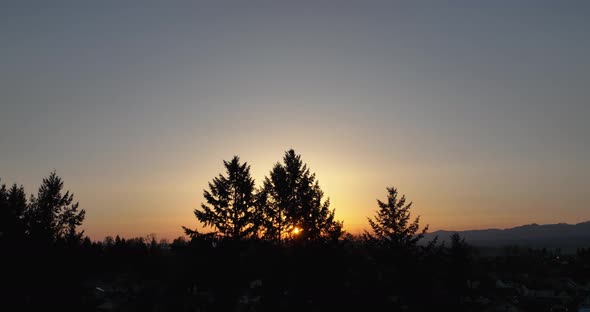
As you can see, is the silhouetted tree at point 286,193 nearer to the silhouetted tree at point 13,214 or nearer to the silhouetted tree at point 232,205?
A: the silhouetted tree at point 232,205

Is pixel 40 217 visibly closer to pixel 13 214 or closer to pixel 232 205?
pixel 13 214

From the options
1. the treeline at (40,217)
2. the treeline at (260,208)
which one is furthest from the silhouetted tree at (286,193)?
the treeline at (40,217)

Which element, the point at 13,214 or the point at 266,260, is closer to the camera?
the point at 266,260

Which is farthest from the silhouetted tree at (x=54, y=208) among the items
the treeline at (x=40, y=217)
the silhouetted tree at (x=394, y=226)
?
the silhouetted tree at (x=394, y=226)

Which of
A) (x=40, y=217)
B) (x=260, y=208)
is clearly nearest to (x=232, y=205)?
(x=260, y=208)

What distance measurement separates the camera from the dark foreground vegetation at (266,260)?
29.1 m

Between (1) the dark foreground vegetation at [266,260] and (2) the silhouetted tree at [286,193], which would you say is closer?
(1) the dark foreground vegetation at [266,260]

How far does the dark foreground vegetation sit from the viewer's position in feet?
95.5

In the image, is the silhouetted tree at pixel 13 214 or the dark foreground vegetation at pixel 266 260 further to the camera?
the silhouetted tree at pixel 13 214

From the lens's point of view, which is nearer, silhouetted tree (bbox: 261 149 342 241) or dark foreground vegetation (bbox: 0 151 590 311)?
dark foreground vegetation (bbox: 0 151 590 311)

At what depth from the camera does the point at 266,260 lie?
3738cm

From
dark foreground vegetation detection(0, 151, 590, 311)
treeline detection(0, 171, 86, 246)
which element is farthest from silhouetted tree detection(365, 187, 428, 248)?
treeline detection(0, 171, 86, 246)

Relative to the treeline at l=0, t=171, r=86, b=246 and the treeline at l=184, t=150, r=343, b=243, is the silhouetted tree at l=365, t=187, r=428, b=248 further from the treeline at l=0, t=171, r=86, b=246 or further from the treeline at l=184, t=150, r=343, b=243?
the treeline at l=0, t=171, r=86, b=246

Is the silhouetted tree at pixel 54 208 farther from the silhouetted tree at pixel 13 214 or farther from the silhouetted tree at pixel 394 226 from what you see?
the silhouetted tree at pixel 394 226
